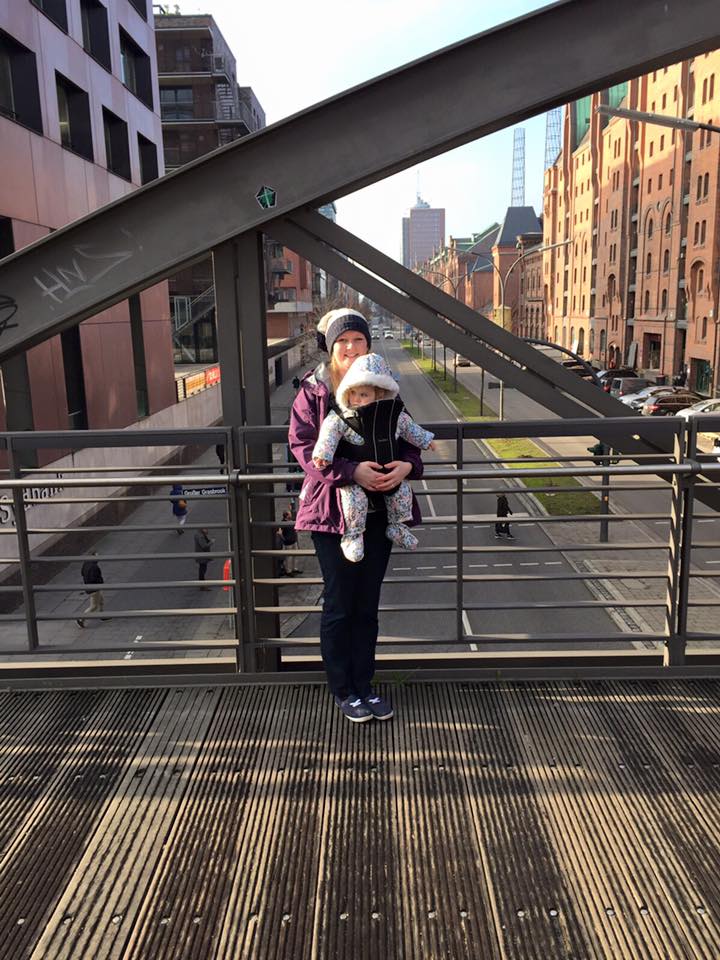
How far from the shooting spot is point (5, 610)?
54.7 feet

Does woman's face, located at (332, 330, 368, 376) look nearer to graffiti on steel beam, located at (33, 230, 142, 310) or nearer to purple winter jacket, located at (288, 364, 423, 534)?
purple winter jacket, located at (288, 364, 423, 534)

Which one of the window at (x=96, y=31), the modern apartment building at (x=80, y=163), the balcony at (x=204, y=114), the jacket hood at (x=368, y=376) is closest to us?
the jacket hood at (x=368, y=376)

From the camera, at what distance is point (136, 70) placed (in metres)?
27.5

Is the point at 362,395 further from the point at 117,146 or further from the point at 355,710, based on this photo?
the point at 117,146

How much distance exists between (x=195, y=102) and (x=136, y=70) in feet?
93.8

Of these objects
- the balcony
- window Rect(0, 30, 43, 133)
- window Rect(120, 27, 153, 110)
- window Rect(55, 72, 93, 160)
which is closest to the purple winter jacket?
window Rect(0, 30, 43, 133)

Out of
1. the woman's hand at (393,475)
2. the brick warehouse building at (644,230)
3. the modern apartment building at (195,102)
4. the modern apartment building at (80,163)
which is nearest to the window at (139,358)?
the modern apartment building at (80,163)

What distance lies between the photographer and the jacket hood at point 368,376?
335 centimetres

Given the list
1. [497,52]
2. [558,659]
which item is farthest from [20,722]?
[497,52]

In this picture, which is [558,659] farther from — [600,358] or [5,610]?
[600,358]

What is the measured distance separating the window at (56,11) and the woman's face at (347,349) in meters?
20.1

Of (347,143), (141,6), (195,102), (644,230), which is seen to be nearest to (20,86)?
(141,6)

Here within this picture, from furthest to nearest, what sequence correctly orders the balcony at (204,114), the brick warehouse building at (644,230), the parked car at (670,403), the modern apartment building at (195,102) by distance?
the balcony at (204,114) < the modern apartment building at (195,102) < the brick warehouse building at (644,230) < the parked car at (670,403)

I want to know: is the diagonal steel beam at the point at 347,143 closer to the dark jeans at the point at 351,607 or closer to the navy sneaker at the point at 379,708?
the dark jeans at the point at 351,607
